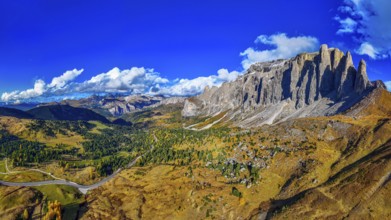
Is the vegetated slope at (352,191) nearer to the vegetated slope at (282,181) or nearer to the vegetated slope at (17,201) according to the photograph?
the vegetated slope at (282,181)

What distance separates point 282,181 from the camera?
14325 cm

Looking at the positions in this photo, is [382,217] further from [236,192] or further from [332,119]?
[332,119]

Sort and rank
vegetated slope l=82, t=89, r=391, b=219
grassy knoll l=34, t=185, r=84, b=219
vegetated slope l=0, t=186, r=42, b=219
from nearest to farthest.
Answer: vegetated slope l=82, t=89, r=391, b=219
vegetated slope l=0, t=186, r=42, b=219
grassy knoll l=34, t=185, r=84, b=219

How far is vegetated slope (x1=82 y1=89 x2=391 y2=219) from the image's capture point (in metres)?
110

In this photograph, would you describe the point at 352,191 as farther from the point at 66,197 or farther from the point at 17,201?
the point at 17,201

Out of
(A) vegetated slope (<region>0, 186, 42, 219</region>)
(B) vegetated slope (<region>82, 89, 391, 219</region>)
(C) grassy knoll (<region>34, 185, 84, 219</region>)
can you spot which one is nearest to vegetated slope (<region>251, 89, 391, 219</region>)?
(B) vegetated slope (<region>82, 89, 391, 219</region>)

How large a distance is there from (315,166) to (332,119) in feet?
209

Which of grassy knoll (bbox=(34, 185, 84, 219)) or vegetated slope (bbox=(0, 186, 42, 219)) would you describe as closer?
vegetated slope (bbox=(0, 186, 42, 219))

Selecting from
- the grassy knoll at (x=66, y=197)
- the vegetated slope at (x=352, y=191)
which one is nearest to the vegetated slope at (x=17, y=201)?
the grassy knoll at (x=66, y=197)

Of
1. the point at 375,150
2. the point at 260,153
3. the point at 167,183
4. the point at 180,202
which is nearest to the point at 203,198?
the point at 180,202

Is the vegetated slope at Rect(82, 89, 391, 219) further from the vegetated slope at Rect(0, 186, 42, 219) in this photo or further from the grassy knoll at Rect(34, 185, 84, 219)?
the vegetated slope at Rect(0, 186, 42, 219)

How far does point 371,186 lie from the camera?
4208 inches

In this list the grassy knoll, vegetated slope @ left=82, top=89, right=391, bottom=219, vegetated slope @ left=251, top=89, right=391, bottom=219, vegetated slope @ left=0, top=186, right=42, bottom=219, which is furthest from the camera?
the grassy knoll

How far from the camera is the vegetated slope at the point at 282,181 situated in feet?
360
